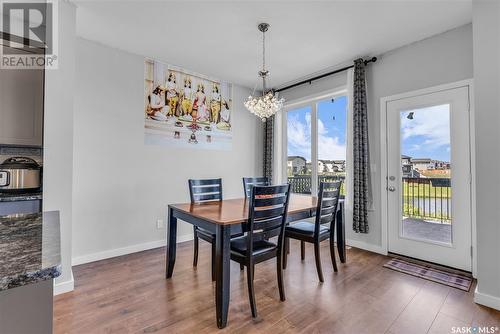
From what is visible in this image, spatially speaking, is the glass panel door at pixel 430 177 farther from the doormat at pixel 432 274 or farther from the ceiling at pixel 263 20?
the ceiling at pixel 263 20

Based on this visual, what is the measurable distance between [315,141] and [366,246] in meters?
1.81

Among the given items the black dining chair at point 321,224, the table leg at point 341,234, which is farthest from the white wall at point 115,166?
the table leg at point 341,234

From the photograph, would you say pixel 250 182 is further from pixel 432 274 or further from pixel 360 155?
pixel 432 274

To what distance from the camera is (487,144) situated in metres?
2.10

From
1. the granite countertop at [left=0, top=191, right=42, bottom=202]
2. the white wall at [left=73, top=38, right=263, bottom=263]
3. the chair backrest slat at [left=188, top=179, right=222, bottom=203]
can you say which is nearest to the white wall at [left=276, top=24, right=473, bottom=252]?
the chair backrest slat at [left=188, top=179, right=222, bottom=203]

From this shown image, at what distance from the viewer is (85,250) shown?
2967 millimetres

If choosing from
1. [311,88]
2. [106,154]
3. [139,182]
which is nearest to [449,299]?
[311,88]

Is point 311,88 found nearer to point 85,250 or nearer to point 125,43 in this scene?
point 125,43

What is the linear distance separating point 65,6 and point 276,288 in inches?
131

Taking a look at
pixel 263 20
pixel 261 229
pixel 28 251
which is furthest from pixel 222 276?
pixel 263 20

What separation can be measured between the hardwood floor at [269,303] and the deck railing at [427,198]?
85 centimetres

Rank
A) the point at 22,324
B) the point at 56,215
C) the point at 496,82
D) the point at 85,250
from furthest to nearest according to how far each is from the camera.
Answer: the point at 85,250
the point at 496,82
the point at 56,215
the point at 22,324

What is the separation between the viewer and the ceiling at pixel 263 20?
94.3 inches

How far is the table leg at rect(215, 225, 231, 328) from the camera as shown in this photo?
179cm
